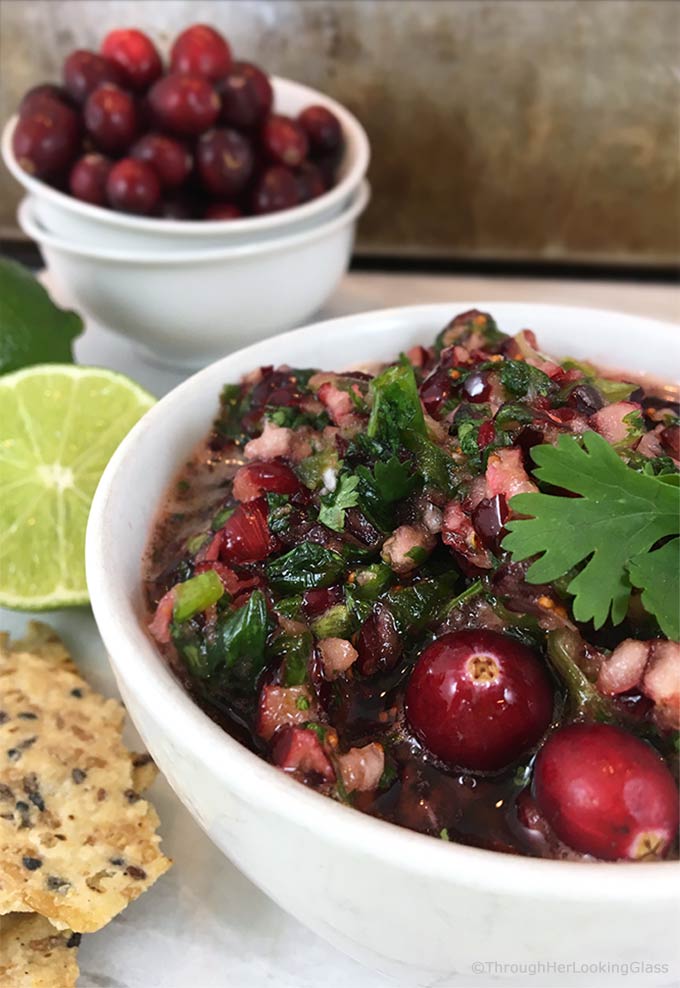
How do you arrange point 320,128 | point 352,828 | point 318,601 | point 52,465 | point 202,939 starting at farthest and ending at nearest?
point 320,128 → point 52,465 → point 202,939 → point 318,601 → point 352,828

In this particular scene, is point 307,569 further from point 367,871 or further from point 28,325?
point 28,325

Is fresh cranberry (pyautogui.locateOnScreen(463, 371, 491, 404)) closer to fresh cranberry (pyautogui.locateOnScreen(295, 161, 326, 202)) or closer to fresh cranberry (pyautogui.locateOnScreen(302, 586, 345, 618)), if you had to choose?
fresh cranberry (pyautogui.locateOnScreen(302, 586, 345, 618))

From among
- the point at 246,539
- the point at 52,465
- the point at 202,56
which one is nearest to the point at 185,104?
the point at 202,56

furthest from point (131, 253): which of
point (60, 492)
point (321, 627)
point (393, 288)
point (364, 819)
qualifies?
point (364, 819)

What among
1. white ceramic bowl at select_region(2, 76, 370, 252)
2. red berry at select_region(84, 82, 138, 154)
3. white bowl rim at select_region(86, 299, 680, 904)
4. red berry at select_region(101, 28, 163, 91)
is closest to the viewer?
white bowl rim at select_region(86, 299, 680, 904)

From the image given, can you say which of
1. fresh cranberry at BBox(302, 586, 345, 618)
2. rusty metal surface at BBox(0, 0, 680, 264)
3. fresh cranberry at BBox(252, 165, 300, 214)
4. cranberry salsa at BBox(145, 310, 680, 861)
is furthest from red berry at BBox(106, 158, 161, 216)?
fresh cranberry at BBox(302, 586, 345, 618)

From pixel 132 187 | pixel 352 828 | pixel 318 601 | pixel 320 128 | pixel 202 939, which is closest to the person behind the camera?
pixel 352 828

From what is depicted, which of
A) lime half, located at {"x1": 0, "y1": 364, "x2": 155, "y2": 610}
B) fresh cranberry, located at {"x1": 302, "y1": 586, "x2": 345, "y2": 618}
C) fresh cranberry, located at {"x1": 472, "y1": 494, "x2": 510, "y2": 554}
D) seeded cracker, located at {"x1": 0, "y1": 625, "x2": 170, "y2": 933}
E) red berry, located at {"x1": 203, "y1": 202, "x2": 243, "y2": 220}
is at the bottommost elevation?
seeded cracker, located at {"x1": 0, "y1": 625, "x2": 170, "y2": 933}

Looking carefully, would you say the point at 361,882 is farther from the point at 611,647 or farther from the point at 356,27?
the point at 356,27
